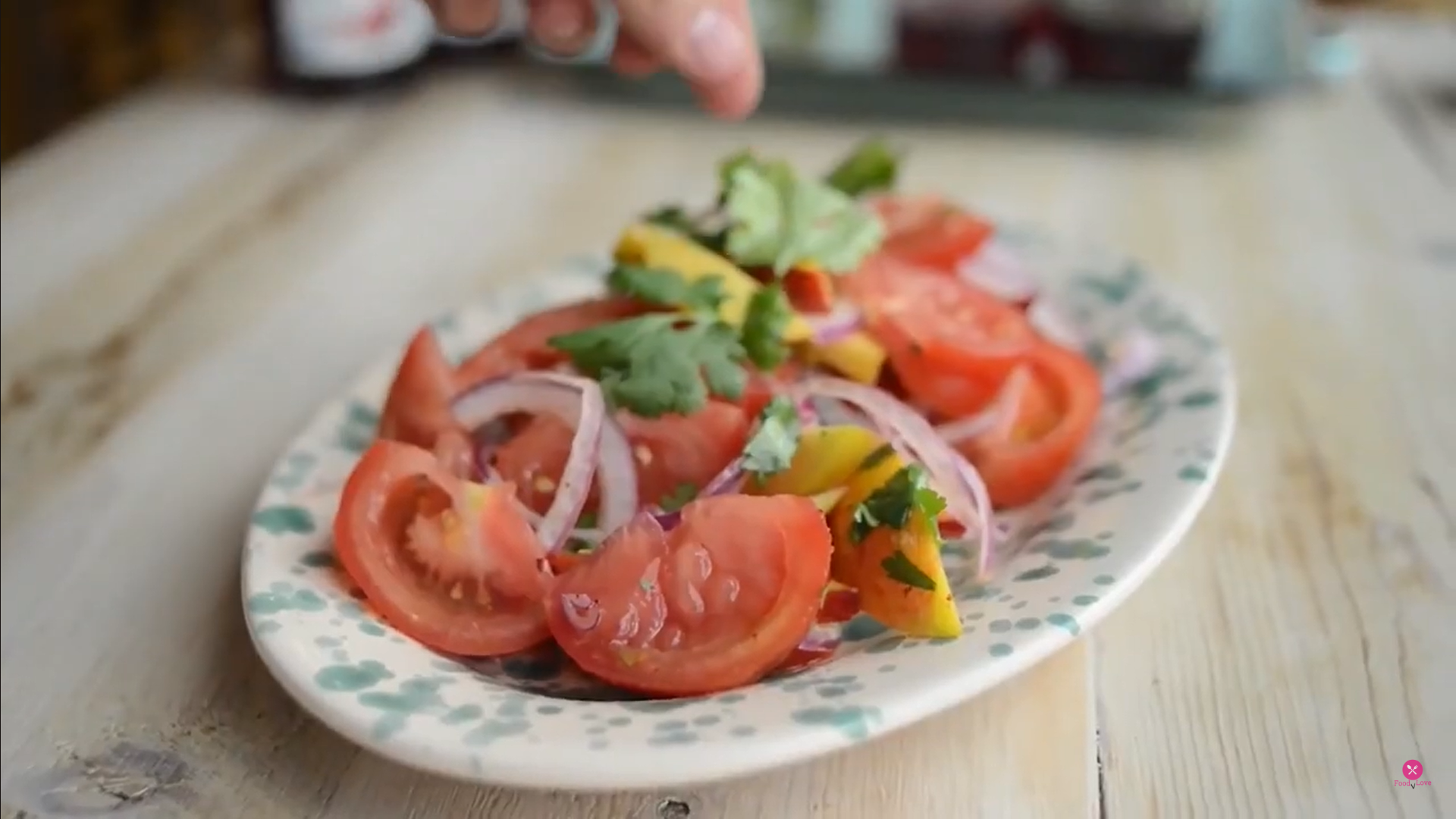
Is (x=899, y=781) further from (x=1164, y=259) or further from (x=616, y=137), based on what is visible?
(x=616, y=137)

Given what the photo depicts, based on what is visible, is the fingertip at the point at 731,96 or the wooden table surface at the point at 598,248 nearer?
the wooden table surface at the point at 598,248

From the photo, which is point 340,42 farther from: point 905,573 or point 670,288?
point 905,573

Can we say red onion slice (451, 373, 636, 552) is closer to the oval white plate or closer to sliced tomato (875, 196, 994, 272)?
the oval white plate

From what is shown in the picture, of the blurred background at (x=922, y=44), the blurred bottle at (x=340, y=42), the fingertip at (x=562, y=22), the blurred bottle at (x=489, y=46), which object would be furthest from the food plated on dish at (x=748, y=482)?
the blurred bottle at (x=489, y=46)

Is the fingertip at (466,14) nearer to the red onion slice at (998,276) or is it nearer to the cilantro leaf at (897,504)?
the red onion slice at (998,276)

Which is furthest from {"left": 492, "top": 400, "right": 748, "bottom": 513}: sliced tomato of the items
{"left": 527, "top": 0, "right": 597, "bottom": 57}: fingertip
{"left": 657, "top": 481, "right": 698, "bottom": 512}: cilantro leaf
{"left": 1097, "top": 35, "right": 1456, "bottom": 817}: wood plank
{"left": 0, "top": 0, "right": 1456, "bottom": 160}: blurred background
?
{"left": 0, "top": 0, "right": 1456, "bottom": 160}: blurred background

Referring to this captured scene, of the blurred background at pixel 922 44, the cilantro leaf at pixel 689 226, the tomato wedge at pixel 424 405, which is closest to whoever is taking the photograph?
the tomato wedge at pixel 424 405

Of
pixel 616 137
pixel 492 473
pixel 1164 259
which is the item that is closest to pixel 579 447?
pixel 492 473

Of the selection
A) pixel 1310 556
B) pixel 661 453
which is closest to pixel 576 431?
pixel 661 453
